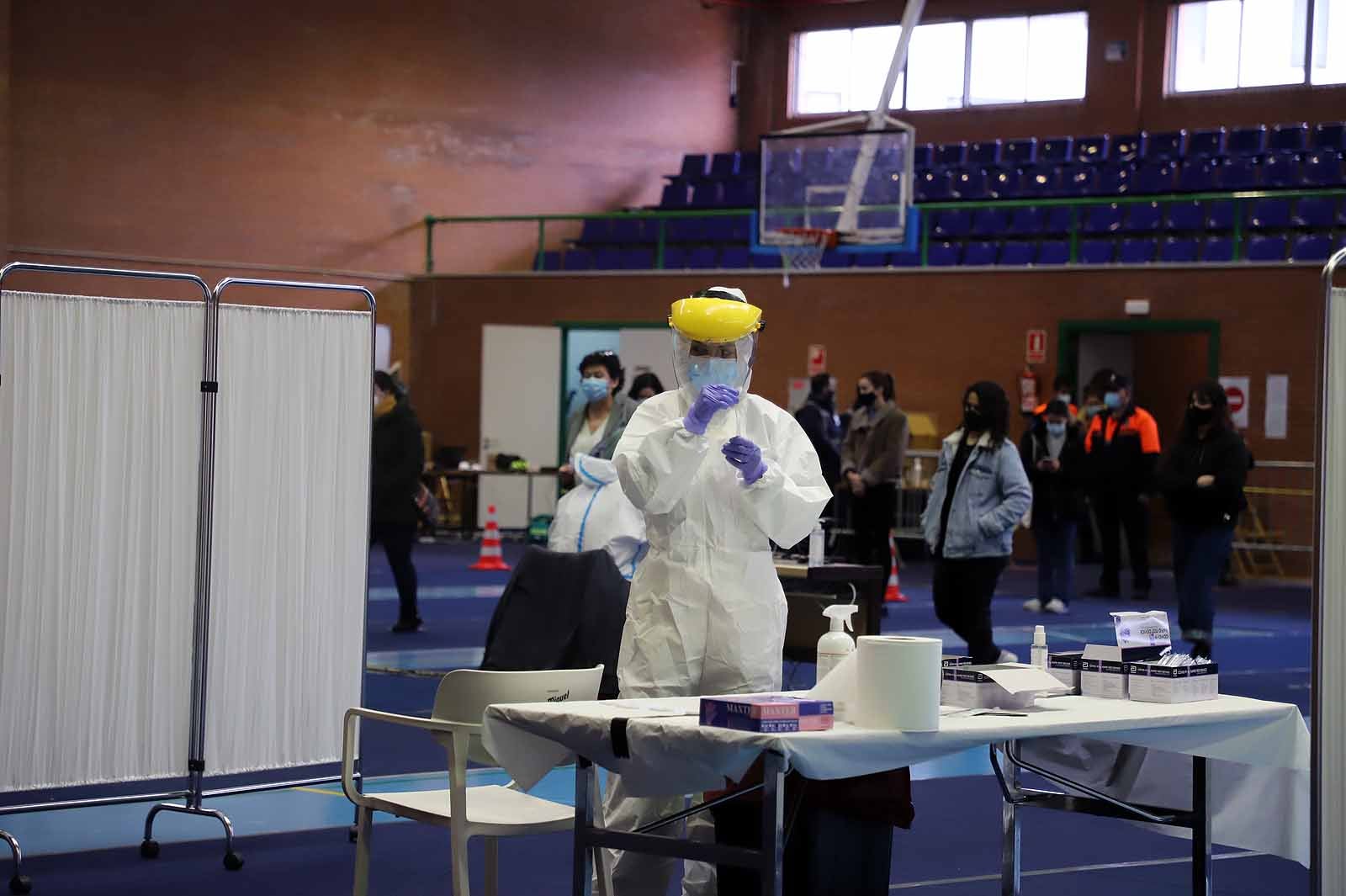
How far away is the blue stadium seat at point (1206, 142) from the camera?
1907cm

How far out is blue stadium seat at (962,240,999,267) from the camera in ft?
57.6

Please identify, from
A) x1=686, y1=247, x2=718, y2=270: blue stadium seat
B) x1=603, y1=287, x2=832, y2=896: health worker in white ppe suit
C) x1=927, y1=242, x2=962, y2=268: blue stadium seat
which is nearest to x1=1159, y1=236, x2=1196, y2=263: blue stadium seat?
x1=927, y1=242, x2=962, y2=268: blue stadium seat

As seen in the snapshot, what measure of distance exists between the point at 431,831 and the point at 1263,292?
12.4 metres

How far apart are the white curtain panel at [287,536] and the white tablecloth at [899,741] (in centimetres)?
207

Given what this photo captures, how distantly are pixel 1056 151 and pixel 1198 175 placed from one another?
2.10 m

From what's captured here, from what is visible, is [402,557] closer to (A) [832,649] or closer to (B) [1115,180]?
(A) [832,649]

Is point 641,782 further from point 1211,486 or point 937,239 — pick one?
point 937,239

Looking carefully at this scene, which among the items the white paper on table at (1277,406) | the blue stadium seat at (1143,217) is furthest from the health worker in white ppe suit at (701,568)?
the blue stadium seat at (1143,217)

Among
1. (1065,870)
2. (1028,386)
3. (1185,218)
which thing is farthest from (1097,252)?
(1065,870)

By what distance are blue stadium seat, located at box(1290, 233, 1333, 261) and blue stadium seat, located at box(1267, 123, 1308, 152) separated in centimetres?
263

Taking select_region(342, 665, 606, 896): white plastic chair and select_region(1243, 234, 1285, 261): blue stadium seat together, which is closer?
select_region(342, 665, 606, 896): white plastic chair

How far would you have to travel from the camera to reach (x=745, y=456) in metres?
4.26

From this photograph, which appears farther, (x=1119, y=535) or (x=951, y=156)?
(x=951, y=156)

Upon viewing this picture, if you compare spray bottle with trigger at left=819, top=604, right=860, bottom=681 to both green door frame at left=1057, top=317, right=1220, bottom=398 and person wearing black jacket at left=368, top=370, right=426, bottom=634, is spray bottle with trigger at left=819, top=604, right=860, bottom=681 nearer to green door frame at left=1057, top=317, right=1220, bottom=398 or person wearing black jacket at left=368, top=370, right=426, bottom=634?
person wearing black jacket at left=368, top=370, right=426, bottom=634
